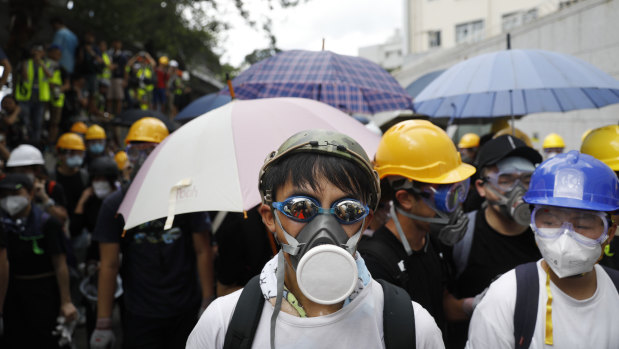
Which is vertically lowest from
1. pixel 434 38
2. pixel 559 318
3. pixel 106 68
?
pixel 559 318

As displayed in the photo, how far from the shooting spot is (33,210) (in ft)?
14.5

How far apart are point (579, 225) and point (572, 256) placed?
6.3 inches

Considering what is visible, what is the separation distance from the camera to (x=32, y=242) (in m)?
4.36

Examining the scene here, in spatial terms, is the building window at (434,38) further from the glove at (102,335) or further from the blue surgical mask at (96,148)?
the glove at (102,335)

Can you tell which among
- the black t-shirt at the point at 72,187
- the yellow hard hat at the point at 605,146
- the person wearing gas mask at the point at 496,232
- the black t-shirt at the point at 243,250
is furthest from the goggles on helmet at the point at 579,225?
the black t-shirt at the point at 72,187

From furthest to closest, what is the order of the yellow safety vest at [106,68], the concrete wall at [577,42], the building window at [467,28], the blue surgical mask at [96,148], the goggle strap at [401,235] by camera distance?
the building window at [467,28]
the yellow safety vest at [106,68]
the concrete wall at [577,42]
the blue surgical mask at [96,148]
the goggle strap at [401,235]

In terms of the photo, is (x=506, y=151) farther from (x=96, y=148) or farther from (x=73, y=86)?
(x=73, y=86)

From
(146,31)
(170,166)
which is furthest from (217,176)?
(146,31)

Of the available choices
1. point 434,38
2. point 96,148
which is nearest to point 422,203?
point 96,148

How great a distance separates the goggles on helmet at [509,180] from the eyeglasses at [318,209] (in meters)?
2.11

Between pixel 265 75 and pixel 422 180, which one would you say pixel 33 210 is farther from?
pixel 422 180

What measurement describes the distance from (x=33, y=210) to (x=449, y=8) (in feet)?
115

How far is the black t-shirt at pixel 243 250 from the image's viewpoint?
3244 mm

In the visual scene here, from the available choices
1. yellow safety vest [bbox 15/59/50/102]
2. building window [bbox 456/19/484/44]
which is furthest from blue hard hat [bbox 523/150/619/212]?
building window [bbox 456/19/484/44]
